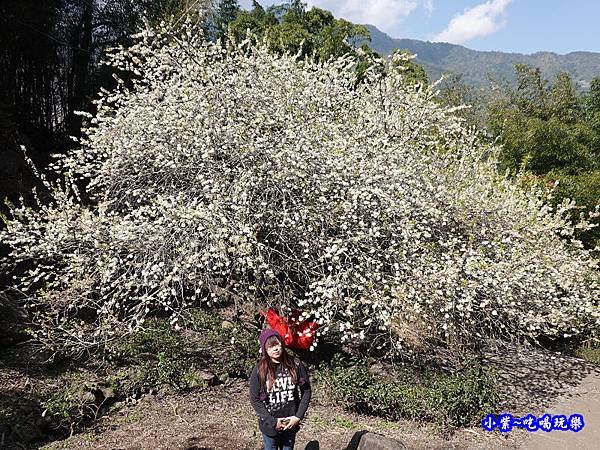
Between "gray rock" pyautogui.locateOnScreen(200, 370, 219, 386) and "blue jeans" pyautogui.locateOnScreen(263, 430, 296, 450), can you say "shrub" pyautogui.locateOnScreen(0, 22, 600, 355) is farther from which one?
"blue jeans" pyautogui.locateOnScreen(263, 430, 296, 450)

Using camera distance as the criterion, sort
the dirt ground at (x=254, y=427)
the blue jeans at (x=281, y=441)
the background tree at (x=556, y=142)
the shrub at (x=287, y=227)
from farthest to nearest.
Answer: the background tree at (x=556, y=142), the shrub at (x=287, y=227), the dirt ground at (x=254, y=427), the blue jeans at (x=281, y=441)

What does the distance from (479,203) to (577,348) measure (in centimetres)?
355

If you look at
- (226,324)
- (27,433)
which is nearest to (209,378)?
(226,324)

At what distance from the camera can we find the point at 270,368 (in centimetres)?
286

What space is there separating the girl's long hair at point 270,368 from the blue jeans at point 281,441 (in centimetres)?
31

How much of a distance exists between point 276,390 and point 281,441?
14.6 inches

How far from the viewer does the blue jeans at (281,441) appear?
2.91 metres

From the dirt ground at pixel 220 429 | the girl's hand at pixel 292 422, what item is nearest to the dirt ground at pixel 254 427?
the dirt ground at pixel 220 429

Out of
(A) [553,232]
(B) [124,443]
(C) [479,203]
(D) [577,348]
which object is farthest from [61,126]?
(D) [577,348]

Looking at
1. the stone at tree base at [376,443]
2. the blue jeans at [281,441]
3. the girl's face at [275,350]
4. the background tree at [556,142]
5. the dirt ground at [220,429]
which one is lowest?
the dirt ground at [220,429]

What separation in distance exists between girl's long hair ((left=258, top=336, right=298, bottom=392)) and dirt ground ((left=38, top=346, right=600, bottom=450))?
839 mm

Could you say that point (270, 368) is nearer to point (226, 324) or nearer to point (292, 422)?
point (292, 422)

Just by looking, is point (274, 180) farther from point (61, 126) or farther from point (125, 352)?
point (61, 126)

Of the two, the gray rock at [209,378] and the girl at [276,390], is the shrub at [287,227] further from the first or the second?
the girl at [276,390]
